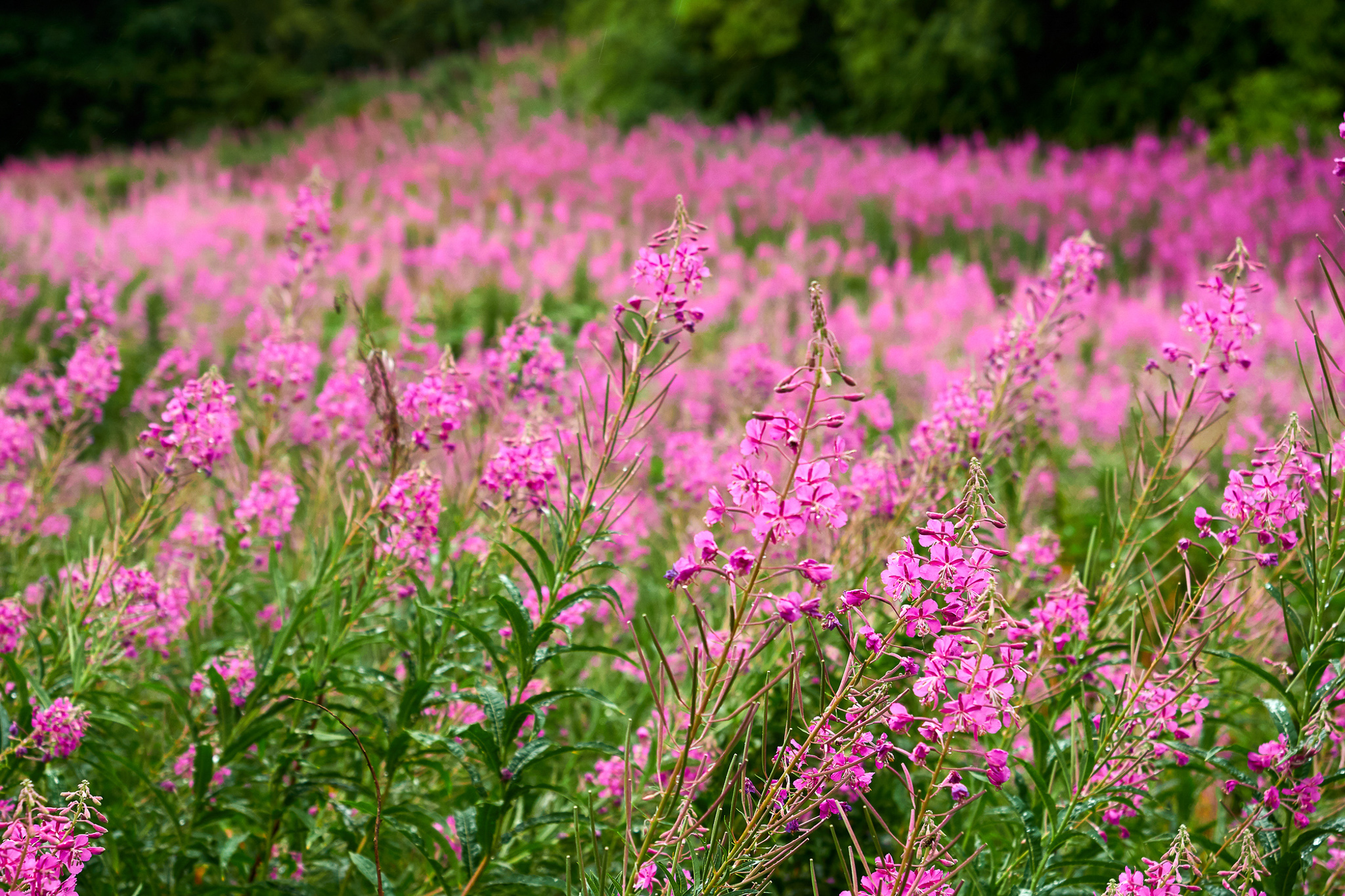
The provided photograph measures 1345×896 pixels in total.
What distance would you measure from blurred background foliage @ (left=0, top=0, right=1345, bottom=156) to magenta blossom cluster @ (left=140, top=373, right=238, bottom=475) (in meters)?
13.6

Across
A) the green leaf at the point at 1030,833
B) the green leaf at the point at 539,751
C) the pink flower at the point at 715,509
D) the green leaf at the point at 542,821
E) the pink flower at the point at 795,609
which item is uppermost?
the pink flower at the point at 715,509

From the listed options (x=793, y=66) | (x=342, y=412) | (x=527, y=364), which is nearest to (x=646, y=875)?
(x=527, y=364)

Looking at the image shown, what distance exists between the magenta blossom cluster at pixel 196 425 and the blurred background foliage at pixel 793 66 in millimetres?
13624

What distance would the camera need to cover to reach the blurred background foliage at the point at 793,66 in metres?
14.9

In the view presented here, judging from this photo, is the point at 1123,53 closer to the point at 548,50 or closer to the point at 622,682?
the point at 548,50

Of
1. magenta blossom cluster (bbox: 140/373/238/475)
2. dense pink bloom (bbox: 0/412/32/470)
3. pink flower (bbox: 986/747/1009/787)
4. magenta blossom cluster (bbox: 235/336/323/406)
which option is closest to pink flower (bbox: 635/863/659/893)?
pink flower (bbox: 986/747/1009/787)

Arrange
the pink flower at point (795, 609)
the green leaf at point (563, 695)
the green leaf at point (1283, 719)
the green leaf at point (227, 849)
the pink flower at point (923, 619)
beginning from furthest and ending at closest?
the green leaf at point (227, 849) → the green leaf at point (563, 695) → the green leaf at point (1283, 719) → the pink flower at point (923, 619) → the pink flower at point (795, 609)

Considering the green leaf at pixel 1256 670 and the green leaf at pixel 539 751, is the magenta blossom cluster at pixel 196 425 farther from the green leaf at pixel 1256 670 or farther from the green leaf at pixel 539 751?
the green leaf at pixel 1256 670

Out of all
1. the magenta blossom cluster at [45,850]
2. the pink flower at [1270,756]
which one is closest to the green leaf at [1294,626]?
the pink flower at [1270,756]

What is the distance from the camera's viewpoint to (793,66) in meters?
19.1

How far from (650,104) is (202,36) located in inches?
470

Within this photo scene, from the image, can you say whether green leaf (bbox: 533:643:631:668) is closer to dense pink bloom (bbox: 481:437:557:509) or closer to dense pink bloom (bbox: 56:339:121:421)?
dense pink bloom (bbox: 481:437:557:509)

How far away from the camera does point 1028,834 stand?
1.68 metres

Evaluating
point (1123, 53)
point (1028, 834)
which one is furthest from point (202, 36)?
point (1028, 834)
